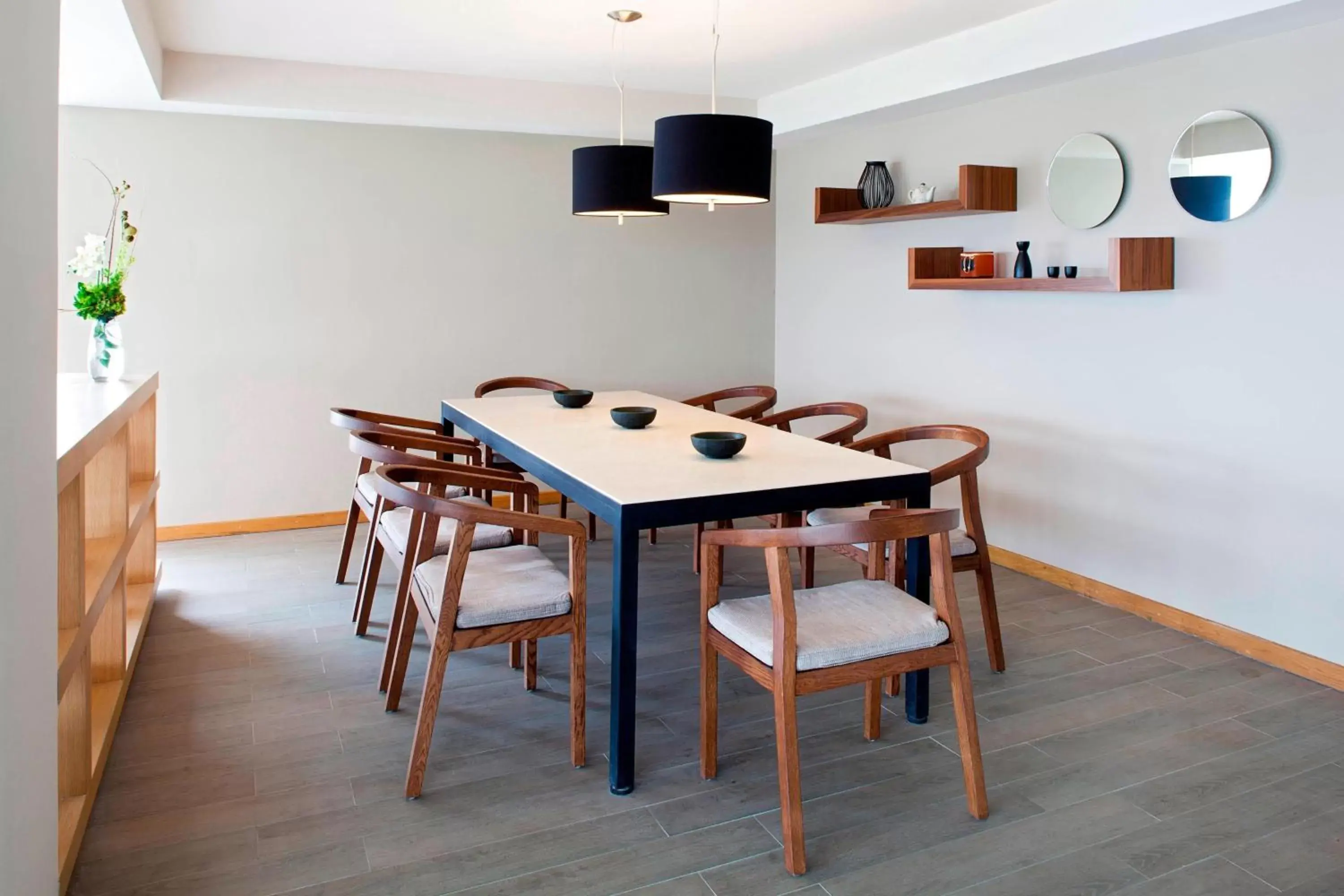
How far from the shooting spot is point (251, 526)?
5.16 m

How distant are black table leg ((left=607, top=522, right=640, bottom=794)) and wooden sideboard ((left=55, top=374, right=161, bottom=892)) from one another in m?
1.17

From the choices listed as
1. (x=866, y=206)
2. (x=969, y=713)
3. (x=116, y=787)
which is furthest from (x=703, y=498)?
(x=866, y=206)

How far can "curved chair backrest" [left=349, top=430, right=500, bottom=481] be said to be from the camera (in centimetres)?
312

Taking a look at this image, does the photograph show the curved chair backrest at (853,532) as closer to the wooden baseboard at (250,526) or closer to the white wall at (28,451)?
the white wall at (28,451)

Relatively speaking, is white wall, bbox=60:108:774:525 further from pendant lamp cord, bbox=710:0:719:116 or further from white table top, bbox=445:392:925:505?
Result: white table top, bbox=445:392:925:505

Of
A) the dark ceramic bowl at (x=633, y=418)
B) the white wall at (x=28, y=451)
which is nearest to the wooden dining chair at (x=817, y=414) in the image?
the dark ceramic bowl at (x=633, y=418)

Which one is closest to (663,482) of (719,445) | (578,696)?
(719,445)

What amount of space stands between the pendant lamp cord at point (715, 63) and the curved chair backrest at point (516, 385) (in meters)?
1.60

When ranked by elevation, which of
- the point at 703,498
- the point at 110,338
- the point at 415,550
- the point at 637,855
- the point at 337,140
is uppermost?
the point at 337,140

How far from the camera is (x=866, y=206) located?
16.5 feet

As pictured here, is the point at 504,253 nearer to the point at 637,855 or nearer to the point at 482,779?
the point at 482,779

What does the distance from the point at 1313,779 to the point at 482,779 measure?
7.01 ft

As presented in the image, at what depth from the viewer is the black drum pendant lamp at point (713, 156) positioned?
300 centimetres

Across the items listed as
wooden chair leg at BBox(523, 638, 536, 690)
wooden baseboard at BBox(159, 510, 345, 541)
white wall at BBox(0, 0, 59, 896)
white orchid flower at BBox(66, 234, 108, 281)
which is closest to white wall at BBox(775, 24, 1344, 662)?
wooden chair leg at BBox(523, 638, 536, 690)
